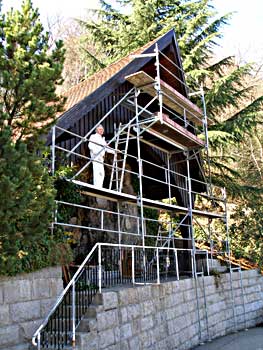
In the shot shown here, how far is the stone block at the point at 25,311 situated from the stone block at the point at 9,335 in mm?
111

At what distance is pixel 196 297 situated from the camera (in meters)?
Answer: 9.43

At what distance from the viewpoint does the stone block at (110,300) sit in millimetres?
6062

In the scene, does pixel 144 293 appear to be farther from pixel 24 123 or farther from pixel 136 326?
pixel 24 123

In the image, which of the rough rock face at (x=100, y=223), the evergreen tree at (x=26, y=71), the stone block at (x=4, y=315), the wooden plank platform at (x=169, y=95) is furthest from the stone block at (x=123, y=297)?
the wooden plank platform at (x=169, y=95)

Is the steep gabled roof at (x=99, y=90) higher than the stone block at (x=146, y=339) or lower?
higher

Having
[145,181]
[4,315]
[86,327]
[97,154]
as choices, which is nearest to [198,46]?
[145,181]

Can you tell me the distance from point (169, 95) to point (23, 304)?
23.0 feet

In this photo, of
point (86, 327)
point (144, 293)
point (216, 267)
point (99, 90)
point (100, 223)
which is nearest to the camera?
point (86, 327)

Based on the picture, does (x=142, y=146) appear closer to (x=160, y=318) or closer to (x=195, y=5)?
(x=160, y=318)

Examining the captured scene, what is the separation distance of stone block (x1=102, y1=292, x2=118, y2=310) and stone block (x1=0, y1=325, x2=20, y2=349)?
1309 mm

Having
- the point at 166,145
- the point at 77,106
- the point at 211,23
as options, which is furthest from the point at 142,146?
the point at 211,23

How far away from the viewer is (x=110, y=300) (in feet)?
20.3

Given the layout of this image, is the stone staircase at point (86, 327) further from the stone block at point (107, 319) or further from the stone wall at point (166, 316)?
the stone block at point (107, 319)

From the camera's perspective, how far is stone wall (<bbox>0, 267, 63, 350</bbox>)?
5.25 meters
